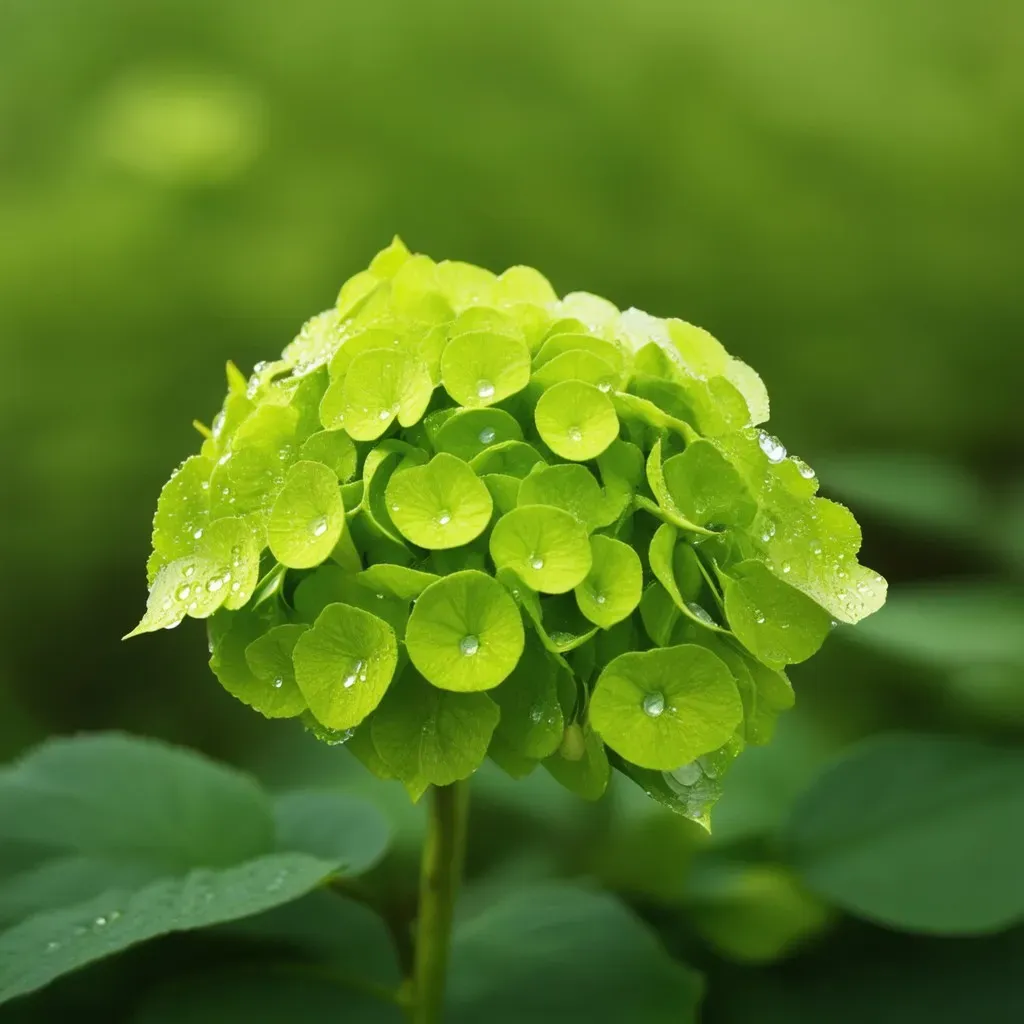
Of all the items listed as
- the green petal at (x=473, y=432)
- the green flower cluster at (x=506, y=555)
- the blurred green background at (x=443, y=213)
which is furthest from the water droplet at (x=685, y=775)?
the blurred green background at (x=443, y=213)

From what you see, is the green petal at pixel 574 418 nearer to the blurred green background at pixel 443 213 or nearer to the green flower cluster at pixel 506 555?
the green flower cluster at pixel 506 555

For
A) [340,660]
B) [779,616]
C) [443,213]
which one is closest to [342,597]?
[340,660]

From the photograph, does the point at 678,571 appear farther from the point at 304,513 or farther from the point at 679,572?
the point at 304,513

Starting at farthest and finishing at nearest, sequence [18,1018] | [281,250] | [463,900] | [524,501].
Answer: [281,250], [463,900], [18,1018], [524,501]

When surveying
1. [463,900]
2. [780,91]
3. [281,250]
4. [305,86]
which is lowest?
[463,900]

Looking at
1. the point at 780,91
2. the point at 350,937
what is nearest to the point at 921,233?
the point at 780,91

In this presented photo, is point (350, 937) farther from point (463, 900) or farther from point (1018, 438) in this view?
point (1018, 438)
